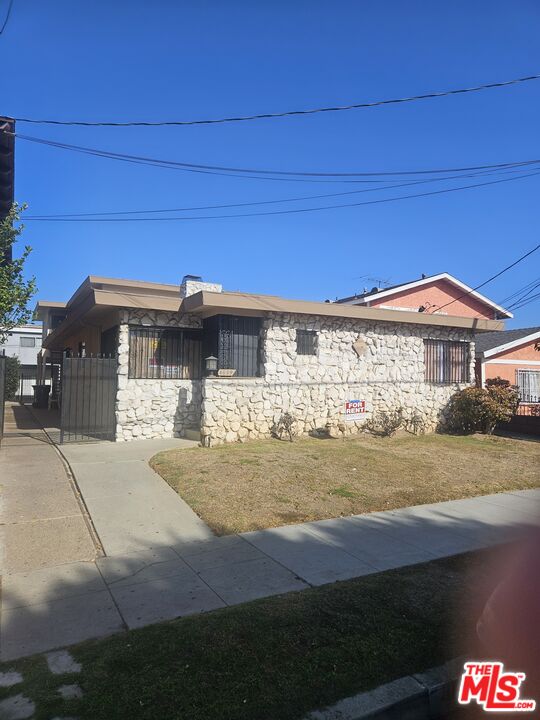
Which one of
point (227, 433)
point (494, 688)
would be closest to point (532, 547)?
point (494, 688)

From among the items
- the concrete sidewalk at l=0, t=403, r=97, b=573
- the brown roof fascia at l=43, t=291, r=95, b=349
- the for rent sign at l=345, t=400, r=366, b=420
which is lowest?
the concrete sidewalk at l=0, t=403, r=97, b=573

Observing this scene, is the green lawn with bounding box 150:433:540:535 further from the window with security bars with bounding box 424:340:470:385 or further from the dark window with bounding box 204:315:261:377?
the window with security bars with bounding box 424:340:470:385

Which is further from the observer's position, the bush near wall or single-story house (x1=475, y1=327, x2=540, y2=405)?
single-story house (x1=475, y1=327, x2=540, y2=405)

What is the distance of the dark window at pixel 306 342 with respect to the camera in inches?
523

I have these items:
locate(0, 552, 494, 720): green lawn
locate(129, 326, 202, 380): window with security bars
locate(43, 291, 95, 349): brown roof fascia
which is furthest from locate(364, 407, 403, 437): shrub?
locate(0, 552, 494, 720): green lawn

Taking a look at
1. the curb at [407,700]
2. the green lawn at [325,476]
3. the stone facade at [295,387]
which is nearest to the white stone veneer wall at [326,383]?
the stone facade at [295,387]

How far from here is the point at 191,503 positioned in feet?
23.2

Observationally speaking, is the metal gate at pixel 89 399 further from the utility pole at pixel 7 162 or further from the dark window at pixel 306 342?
the dark window at pixel 306 342

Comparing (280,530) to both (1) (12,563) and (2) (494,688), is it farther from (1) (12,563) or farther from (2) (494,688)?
(2) (494,688)

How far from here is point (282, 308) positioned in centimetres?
1239
